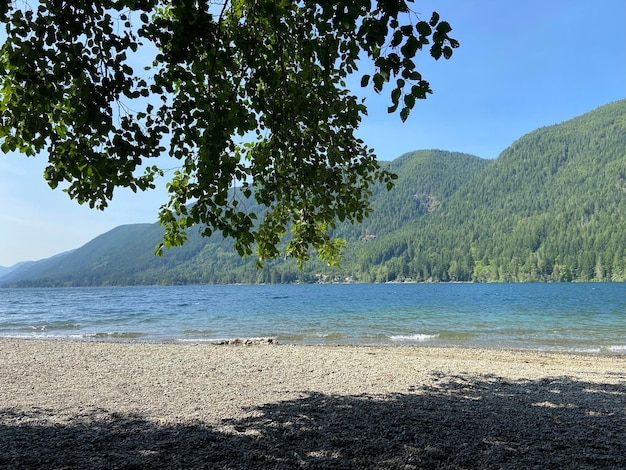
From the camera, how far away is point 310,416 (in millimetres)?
6387

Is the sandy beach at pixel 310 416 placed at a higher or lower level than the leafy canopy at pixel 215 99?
lower

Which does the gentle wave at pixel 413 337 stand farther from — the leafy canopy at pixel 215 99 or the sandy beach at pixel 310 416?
the leafy canopy at pixel 215 99

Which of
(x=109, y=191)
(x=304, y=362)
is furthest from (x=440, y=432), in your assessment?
(x=304, y=362)

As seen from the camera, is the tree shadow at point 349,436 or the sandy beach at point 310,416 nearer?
the tree shadow at point 349,436

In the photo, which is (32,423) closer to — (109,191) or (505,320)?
(109,191)

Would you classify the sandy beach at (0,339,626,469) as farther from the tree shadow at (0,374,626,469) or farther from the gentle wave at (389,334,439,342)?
the gentle wave at (389,334,439,342)

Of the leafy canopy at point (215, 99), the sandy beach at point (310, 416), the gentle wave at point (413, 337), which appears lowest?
the gentle wave at point (413, 337)

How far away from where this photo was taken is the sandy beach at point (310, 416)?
4.80m

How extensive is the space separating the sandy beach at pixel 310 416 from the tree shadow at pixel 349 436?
→ 2cm

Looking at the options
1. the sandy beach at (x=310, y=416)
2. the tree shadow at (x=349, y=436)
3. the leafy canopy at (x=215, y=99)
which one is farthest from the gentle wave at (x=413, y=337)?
the leafy canopy at (x=215, y=99)

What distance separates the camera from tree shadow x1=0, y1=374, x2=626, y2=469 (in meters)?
4.68

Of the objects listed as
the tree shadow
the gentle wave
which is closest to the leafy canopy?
the tree shadow

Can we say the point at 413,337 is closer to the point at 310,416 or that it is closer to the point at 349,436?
the point at 310,416

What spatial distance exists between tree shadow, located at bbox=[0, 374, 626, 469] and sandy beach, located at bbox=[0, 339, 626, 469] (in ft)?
0.07
